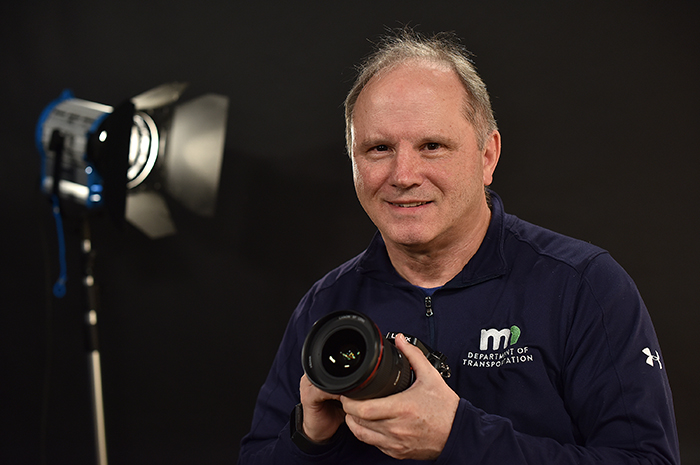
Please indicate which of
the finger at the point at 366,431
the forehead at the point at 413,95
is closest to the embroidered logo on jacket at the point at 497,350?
the finger at the point at 366,431

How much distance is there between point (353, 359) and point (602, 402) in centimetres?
44

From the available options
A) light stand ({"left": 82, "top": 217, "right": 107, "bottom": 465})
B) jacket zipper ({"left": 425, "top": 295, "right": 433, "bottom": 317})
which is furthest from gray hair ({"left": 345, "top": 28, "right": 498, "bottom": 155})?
light stand ({"left": 82, "top": 217, "right": 107, "bottom": 465})

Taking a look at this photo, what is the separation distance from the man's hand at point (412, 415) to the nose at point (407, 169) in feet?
1.22

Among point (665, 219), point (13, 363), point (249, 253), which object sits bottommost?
point (13, 363)

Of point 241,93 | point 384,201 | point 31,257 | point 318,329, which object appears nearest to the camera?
point 318,329

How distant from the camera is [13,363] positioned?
2.42 meters

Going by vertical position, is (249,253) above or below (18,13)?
below

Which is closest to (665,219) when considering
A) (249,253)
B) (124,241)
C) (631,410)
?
(631,410)

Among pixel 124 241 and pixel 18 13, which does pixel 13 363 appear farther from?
pixel 18 13

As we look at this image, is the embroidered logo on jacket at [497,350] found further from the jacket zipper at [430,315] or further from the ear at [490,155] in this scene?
the ear at [490,155]

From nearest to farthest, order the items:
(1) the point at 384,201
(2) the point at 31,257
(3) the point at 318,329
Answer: (3) the point at 318,329 < (1) the point at 384,201 < (2) the point at 31,257

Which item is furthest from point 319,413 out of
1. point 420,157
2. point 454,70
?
point 454,70

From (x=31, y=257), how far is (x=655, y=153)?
2.34 metres

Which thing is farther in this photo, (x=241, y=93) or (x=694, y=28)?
(x=241, y=93)
